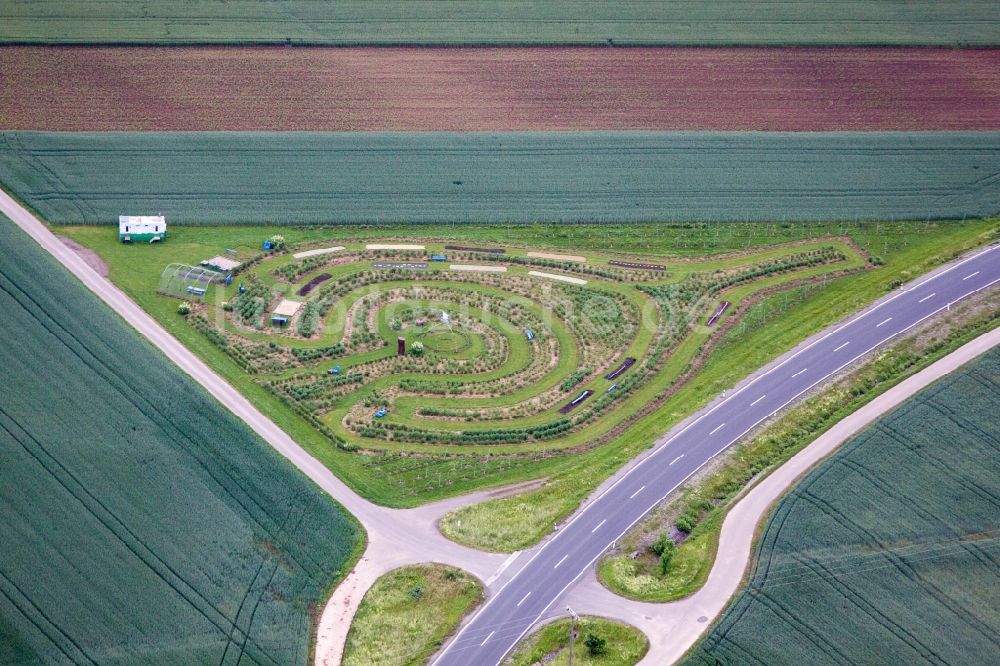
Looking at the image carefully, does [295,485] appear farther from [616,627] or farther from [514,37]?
[514,37]

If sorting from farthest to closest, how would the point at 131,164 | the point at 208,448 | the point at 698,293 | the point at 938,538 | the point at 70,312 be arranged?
the point at 131,164 < the point at 698,293 < the point at 70,312 < the point at 208,448 < the point at 938,538

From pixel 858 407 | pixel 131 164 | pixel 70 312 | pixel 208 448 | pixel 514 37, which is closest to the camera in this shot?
pixel 208 448

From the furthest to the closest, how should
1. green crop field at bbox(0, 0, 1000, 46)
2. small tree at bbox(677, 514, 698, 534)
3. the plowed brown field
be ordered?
green crop field at bbox(0, 0, 1000, 46) < the plowed brown field < small tree at bbox(677, 514, 698, 534)

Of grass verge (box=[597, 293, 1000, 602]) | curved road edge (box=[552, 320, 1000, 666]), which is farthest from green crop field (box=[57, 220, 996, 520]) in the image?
curved road edge (box=[552, 320, 1000, 666])

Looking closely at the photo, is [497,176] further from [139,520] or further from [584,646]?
[584,646]

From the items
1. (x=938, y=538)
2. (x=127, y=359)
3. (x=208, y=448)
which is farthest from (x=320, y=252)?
(x=938, y=538)

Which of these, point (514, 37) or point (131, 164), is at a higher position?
point (514, 37)

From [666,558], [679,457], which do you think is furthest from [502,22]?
[666,558]

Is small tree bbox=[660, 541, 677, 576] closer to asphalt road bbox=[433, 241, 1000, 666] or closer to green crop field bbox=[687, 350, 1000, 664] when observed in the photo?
asphalt road bbox=[433, 241, 1000, 666]
